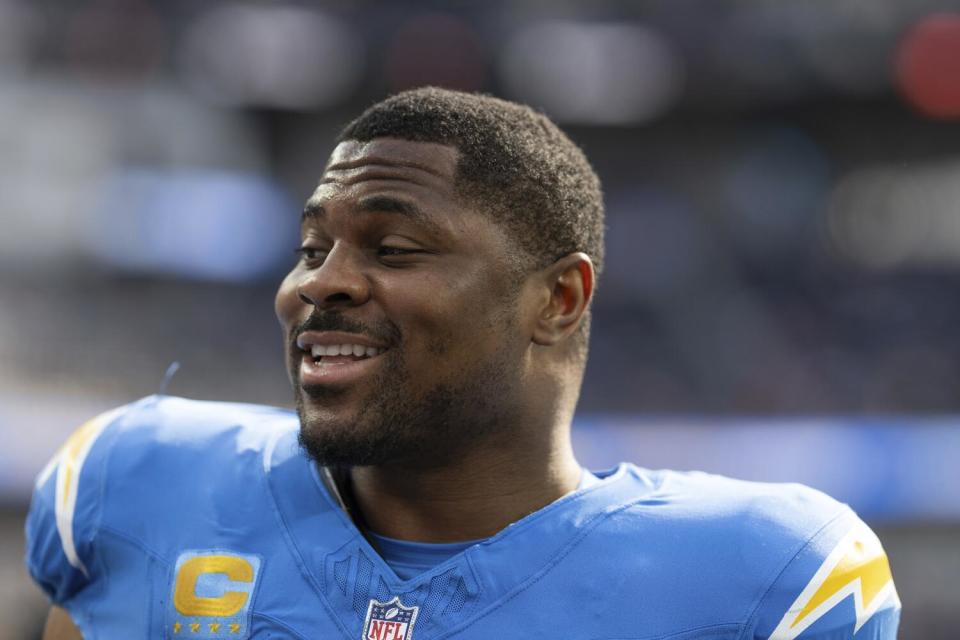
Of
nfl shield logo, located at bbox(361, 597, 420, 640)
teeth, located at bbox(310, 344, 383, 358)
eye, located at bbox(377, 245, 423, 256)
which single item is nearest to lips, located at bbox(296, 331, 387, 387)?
teeth, located at bbox(310, 344, 383, 358)

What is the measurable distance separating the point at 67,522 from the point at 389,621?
0.70 metres

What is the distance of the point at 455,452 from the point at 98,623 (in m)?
0.74

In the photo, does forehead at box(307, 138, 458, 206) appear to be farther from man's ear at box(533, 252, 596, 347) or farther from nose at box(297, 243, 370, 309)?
man's ear at box(533, 252, 596, 347)

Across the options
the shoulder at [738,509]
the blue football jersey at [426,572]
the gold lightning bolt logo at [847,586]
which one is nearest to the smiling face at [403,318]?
the blue football jersey at [426,572]

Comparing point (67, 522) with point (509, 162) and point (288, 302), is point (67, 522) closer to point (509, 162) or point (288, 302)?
point (288, 302)

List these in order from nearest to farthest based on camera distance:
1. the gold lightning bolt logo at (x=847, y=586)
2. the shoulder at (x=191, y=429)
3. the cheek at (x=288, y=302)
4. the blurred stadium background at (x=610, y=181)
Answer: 1. the gold lightning bolt logo at (x=847, y=586)
2. the cheek at (x=288, y=302)
3. the shoulder at (x=191, y=429)
4. the blurred stadium background at (x=610, y=181)

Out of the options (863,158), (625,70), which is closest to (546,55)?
(625,70)

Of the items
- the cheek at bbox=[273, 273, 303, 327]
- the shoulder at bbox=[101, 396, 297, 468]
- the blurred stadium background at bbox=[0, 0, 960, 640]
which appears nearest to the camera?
the cheek at bbox=[273, 273, 303, 327]

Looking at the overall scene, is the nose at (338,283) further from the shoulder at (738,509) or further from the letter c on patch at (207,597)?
the shoulder at (738,509)

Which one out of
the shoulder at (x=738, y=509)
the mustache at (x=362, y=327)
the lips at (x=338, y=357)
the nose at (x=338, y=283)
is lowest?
the shoulder at (x=738, y=509)

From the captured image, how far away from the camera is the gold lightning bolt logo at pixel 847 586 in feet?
6.15

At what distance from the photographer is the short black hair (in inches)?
82.7

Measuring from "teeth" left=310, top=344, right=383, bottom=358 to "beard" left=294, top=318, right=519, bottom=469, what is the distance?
0.08ft

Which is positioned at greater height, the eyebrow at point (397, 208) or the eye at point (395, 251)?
the eyebrow at point (397, 208)
